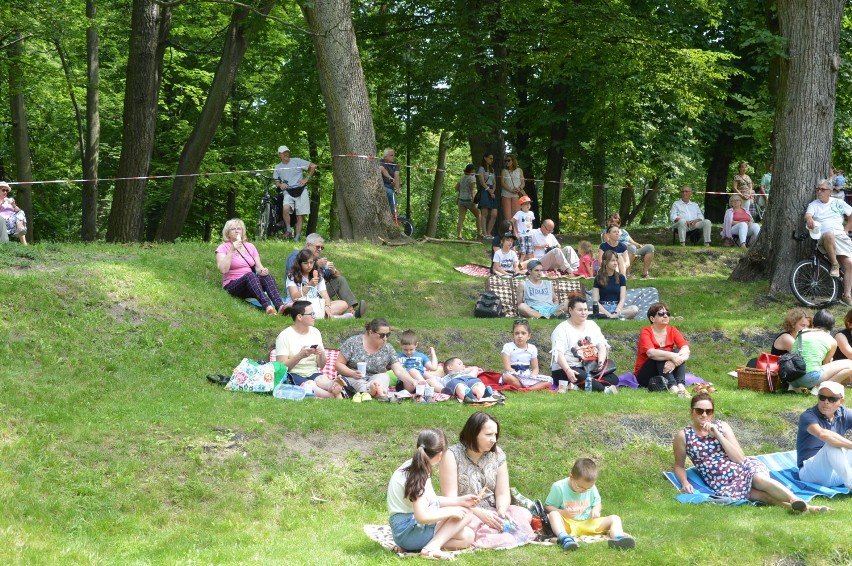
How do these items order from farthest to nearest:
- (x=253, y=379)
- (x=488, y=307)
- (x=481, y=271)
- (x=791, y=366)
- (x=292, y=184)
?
(x=292, y=184), (x=481, y=271), (x=488, y=307), (x=791, y=366), (x=253, y=379)

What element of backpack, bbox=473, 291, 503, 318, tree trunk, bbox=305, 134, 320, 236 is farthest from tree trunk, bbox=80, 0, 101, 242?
backpack, bbox=473, 291, 503, 318

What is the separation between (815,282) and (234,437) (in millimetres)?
10444

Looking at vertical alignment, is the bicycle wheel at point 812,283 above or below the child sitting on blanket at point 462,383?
above

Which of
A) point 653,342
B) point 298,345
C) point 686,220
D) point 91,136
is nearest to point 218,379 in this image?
point 298,345

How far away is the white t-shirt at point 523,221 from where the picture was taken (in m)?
19.9

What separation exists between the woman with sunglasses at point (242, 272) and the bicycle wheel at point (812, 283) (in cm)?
801

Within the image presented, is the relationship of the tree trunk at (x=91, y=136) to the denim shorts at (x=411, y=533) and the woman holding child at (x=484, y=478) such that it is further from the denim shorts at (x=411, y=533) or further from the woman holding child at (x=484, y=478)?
the denim shorts at (x=411, y=533)

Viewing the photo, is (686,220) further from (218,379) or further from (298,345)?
(218,379)

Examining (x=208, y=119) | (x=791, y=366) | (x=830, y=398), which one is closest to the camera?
(x=830, y=398)

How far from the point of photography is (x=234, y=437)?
375 inches

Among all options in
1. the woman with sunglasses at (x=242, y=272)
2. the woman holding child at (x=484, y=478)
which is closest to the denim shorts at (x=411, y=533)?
the woman holding child at (x=484, y=478)

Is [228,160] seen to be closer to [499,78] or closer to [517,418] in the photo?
[499,78]

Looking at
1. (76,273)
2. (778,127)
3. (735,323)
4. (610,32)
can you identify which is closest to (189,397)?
(76,273)

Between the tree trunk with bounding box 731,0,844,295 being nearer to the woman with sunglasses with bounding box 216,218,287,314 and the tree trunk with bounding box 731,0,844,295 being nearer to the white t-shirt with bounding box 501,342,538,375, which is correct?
the white t-shirt with bounding box 501,342,538,375
